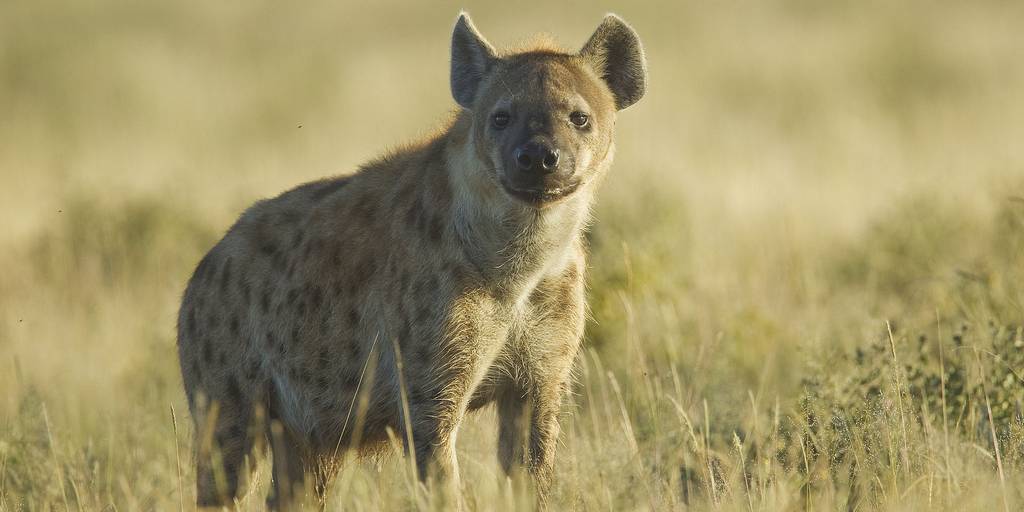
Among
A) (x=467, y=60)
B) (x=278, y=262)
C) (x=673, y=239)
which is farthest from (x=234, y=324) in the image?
(x=673, y=239)

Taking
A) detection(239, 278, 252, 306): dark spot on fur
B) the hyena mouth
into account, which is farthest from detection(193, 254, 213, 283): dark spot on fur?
the hyena mouth

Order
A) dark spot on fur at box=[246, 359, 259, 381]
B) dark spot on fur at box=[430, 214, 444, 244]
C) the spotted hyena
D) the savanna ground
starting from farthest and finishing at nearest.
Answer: dark spot on fur at box=[246, 359, 259, 381] < the savanna ground < dark spot on fur at box=[430, 214, 444, 244] < the spotted hyena

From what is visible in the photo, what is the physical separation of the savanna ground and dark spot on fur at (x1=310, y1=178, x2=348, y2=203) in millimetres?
893

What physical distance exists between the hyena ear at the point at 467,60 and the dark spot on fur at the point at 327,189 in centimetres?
56

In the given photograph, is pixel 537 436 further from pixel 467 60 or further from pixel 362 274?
pixel 467 60

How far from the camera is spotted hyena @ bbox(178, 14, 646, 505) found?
164 inches

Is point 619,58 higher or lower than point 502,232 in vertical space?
higher

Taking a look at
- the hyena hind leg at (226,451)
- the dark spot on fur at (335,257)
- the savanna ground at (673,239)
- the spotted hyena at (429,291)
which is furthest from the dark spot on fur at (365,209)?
the savanna ground at (673,239)

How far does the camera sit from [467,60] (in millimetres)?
4605

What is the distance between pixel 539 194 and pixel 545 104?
30cm

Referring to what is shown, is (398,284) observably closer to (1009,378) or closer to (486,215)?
(486,215)

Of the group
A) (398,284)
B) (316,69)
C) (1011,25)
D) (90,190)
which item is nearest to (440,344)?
(398,284)

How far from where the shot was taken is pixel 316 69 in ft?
59.6

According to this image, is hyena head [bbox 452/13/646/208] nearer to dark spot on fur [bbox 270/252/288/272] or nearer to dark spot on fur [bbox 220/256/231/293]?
dark spot on fur [bbox 270/252/288/272]
